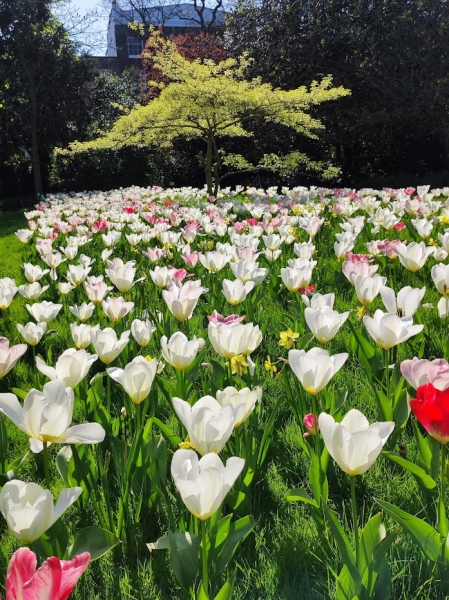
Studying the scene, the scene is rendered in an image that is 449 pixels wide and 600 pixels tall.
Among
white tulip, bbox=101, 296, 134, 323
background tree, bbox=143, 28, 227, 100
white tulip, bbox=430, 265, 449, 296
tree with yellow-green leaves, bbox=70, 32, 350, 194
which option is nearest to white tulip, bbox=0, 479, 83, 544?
white tulip, bbox=101, 296, 134, 323

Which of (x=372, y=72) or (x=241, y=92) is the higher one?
(x=372, y=72)

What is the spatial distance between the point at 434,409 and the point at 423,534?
0.25 metres

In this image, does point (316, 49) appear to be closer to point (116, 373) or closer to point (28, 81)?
point (28, 81)

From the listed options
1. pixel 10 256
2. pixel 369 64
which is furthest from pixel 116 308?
pixel 369 64

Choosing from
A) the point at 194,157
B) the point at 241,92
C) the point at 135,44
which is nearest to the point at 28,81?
the point at 194,157

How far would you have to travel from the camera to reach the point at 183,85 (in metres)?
8.49

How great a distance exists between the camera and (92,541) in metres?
1.25

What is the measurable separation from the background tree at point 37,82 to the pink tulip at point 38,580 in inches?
723

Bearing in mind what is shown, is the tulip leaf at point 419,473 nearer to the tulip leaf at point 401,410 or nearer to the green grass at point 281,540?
the green grass at point 281,540

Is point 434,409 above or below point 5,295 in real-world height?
above

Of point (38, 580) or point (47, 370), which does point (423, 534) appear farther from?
point (47, 370)

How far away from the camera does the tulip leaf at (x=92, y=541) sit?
4.08 feet

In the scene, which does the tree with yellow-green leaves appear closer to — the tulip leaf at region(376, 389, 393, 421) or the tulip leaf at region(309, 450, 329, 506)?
the tulip leaf at region(376, 389, 393, 421)

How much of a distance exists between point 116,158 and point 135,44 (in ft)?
73.4
